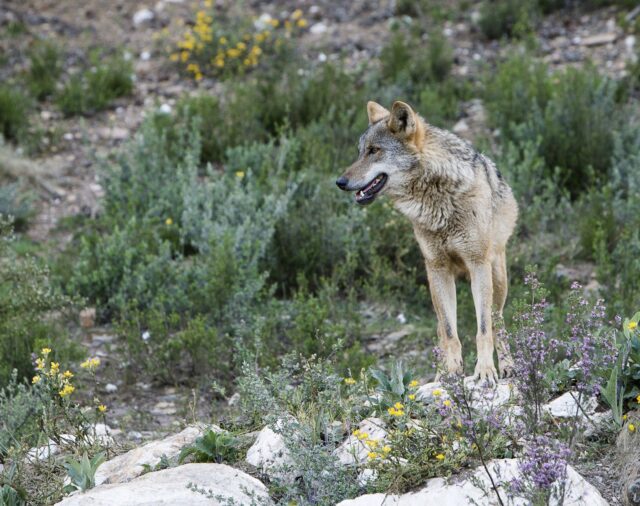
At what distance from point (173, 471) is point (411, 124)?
2.73 metres

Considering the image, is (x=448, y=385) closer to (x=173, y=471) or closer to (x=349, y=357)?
(x=173, y=471)

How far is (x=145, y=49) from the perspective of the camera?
13742mm

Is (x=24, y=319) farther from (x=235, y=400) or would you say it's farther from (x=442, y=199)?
(x=442, y=199)

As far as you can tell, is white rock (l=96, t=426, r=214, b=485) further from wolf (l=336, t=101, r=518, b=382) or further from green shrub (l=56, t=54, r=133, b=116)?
green shrub (l=56, t=54, r=133, b=116)

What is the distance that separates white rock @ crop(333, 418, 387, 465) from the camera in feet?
15.8

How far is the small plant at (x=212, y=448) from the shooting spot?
5.14m

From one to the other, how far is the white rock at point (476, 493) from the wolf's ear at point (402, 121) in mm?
2540

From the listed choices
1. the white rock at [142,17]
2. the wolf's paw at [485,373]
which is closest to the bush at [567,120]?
the wolf's paw at [485,373]

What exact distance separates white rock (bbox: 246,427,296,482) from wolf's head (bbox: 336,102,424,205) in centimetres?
178

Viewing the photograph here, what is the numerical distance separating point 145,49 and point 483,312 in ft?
29.5

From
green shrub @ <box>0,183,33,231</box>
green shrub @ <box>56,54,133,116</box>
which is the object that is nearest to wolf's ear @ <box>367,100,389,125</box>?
green shrub @ <box>0,183,33,231</box>

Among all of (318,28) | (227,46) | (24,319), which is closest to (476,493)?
(24,319)

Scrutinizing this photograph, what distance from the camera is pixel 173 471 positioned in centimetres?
484

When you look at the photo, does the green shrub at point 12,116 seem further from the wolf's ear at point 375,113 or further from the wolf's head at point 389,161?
the wolf's head at point 389,161
